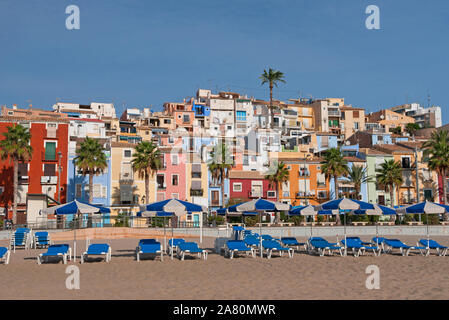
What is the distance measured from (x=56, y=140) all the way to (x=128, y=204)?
425 inches

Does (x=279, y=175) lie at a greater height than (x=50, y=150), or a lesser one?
lesser

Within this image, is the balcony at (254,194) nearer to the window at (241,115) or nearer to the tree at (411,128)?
the window at (241,115)

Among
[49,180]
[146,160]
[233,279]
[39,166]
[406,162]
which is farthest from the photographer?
[406,162]

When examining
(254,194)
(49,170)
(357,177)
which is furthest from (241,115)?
(49,170)

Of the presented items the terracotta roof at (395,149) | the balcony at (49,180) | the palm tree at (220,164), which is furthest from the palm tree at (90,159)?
the terracotta roof at (395,149)

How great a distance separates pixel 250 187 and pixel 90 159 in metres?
21.1

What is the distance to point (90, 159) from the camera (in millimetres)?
51125

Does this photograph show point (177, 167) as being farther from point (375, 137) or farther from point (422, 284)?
point (422, 284)

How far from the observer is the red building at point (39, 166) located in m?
52.1

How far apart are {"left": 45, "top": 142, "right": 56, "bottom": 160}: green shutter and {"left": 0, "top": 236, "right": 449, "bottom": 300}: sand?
36.0 metres

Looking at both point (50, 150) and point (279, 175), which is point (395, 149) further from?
point (50, 150)

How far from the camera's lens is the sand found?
11.4m

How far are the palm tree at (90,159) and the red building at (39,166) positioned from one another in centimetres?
252
